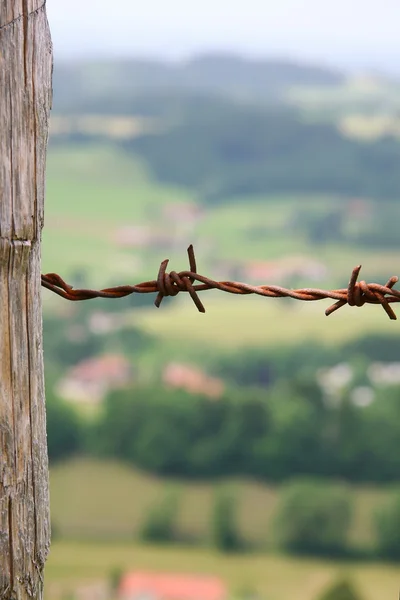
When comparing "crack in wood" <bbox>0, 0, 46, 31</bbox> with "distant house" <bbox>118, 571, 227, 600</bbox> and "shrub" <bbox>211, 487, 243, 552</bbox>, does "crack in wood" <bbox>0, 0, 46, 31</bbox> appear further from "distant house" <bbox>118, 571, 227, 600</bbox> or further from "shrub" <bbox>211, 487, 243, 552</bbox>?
"shrub" <bbox>211, 487, 243, 552</bbox>

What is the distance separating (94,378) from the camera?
5188 cm

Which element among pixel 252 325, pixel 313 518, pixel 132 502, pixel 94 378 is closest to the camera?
pixel 132 502

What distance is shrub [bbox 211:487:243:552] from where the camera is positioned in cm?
3603

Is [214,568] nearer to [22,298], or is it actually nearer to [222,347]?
[222,347]

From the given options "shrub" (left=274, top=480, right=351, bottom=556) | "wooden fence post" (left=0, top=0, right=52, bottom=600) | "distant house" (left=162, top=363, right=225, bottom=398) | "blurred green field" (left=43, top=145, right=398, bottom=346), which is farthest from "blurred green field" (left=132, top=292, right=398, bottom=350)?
"wooden fence post" (left=0, top=0, right=52, bottom=600)

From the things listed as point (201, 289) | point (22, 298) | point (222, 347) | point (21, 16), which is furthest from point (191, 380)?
point (21, 16)

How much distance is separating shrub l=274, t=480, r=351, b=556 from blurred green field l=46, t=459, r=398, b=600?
25.9 inches

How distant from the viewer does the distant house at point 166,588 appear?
32.9 metres

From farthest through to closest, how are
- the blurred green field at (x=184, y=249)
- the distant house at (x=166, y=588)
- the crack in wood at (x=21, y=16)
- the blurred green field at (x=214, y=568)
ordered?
the blurred green field at (x=184, y=249) < the blurred green field at (x=214, y=568) < the distant house at (x=166, y=588) < the crack in wood at (x=21, y=16)

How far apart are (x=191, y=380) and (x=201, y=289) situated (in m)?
46.4

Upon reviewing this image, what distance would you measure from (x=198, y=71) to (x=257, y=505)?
57894 mm

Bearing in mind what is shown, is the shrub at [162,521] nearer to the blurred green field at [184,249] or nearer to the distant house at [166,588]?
the distant house at [166,588]

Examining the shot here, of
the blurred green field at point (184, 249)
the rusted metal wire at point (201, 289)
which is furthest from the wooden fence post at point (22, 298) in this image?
the blurred green field at point (184, 249)

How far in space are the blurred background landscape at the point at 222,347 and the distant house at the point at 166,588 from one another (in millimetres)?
153
